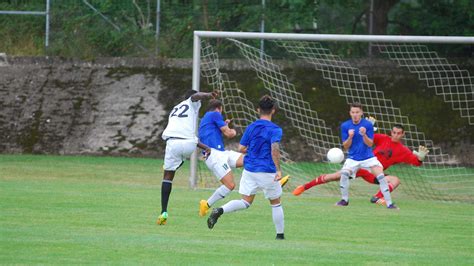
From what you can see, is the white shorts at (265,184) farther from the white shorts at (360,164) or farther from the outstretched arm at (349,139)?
the white shorts at (360,164)

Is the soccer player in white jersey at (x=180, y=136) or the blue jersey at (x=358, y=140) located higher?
the soccer player in white jersey at (x=180, y=136)

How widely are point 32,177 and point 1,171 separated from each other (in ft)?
4.45

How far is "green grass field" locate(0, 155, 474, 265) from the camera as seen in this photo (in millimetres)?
10898

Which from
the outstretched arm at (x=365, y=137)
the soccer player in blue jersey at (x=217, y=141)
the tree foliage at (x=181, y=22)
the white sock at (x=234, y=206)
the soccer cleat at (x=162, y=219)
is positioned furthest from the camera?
the tree foliage at (x=181, y=22)

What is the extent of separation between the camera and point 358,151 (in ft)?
59.1

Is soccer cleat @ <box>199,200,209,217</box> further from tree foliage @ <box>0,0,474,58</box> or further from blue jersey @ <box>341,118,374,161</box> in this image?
tree foliage @ <box>0,0,474,58</box>

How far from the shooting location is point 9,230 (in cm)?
1247

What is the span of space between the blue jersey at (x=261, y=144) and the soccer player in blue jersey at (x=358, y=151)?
16.5 ft

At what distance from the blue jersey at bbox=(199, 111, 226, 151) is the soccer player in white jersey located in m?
1.69

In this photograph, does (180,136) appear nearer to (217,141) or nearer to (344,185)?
(217,141)

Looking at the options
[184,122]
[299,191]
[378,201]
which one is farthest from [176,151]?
[299,191]

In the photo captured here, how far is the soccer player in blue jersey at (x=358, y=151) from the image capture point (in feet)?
58.0

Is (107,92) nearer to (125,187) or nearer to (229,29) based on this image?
(229,29)

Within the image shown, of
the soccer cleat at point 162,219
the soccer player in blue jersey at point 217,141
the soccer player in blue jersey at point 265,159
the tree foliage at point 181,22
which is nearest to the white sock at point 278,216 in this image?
the soccer player in blue jersey at point 265,159
